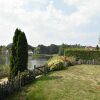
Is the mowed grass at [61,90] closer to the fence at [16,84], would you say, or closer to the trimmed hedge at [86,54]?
the fence at [16,84]

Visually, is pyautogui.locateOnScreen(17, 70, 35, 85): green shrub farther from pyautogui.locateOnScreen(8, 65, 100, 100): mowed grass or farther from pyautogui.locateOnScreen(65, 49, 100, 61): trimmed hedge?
pyautogui.locateOnScreen(65, 49, 100, 61): trimmed hedge

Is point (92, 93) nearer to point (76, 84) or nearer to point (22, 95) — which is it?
point (76, 84)

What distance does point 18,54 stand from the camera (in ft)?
82.5

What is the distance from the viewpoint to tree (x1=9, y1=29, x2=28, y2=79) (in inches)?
983

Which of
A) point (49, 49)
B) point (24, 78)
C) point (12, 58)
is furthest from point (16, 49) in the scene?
point (49, 49)

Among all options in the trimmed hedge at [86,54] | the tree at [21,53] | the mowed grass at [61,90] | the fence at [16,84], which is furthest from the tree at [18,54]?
the trimmed hedge at [86,54]

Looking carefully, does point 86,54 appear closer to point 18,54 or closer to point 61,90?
point 18,54

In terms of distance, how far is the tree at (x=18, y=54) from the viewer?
81.9 ft

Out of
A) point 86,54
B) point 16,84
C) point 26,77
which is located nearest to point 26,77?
point 26,77

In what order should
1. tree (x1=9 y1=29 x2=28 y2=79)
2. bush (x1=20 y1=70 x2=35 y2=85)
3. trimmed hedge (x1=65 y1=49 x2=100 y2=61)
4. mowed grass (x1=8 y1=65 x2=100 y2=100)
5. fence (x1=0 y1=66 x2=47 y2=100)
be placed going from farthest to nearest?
trimmed hedge (x1=65 y1=49 x2=100 y2=61) < tree (x1=9 y1=29 x2=28 y2=79) < bush (x1=20 y1=70 x2=35 y2=85) < fence (x1=0 y1=66 x2=47 y2=100) < mowed grass (x1=8 y1=65 x2=100 y2=100)

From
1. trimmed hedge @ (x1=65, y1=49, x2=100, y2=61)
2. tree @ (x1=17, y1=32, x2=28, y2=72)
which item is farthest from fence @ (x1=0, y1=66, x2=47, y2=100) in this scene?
trimmed hedge @ (x1=65, y1=49, x2=100, y2=61)

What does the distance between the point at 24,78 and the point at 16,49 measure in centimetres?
320

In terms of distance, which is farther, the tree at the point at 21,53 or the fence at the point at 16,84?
the tree at the point at 21,53

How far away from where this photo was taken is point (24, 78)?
23.5 m
